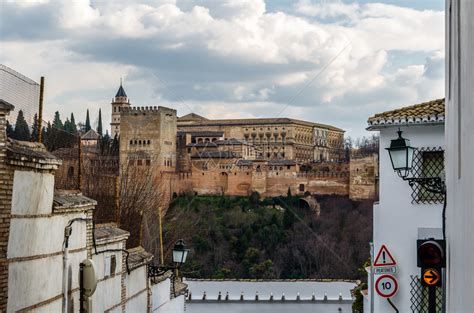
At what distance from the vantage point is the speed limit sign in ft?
27.4

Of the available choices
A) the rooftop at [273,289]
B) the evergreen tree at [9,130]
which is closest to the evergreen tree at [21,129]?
the evergreen tree at [9,130]

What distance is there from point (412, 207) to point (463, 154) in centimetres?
594

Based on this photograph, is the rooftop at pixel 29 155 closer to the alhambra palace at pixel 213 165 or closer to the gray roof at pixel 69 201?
the gray roof at pixel 69 201

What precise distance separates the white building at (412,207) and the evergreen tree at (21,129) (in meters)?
4.28

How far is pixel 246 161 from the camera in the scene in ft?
242

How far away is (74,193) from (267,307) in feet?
48.9

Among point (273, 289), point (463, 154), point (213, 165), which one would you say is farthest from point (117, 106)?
point (463, 154)

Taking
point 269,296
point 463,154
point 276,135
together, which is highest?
point 276,135

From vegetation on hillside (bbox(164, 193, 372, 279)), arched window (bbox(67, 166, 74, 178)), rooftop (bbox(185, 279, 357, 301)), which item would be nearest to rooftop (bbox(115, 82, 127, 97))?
vegetation on hillside (bbox(164, 193, 372, 279))

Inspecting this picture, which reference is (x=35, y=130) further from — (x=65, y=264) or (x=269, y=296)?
(x=269, y=296)

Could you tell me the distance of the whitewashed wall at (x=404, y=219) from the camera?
9.66 metres

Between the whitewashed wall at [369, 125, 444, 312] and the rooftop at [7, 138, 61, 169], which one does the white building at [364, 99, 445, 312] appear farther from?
the rooftop at [7, 138, 61, 169]

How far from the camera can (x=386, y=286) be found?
8672 mm

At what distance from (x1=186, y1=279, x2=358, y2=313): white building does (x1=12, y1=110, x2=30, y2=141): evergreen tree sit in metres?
13.9
